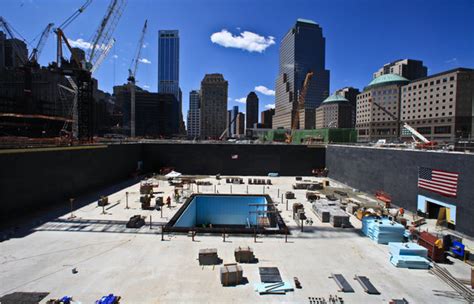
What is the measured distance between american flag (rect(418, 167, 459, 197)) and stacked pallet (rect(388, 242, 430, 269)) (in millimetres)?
8383

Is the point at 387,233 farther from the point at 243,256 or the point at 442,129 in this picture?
the point at 442,129

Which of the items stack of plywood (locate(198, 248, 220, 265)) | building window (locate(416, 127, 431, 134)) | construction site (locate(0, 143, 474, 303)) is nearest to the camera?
construction site (locate(0, 143, 474, 303))

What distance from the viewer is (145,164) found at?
160 feet

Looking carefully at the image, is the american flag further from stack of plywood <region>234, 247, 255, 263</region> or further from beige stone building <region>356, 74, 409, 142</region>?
beige stone building <region>356, 74, 409, 142</region>

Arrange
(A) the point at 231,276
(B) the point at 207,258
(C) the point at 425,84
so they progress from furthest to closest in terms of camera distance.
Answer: (C) the point at 425,84, (B) the point at 207,258, (A) the point at 231,276

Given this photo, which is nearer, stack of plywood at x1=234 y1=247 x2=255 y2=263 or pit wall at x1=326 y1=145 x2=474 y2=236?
stack of plywood at x1=234 y1=247 x2=255 y2=263

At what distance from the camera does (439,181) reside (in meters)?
21.6

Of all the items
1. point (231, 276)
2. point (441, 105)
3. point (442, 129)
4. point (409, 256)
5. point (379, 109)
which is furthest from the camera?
point (379, 109)

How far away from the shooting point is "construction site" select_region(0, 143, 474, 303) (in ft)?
39.9

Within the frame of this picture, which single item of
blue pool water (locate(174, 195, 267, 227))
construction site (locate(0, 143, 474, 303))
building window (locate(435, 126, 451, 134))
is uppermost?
building window (locate(435, 126, 451, 134))

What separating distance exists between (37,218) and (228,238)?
→ 1776 cm

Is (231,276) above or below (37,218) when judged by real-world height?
above

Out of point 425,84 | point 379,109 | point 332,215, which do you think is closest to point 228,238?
point 332,215

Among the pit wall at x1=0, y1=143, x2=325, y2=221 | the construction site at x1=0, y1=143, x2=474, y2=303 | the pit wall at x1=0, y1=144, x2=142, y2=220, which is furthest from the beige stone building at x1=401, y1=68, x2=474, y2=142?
the pit wall at x1=0, y1=144, x2=142, y2=220
